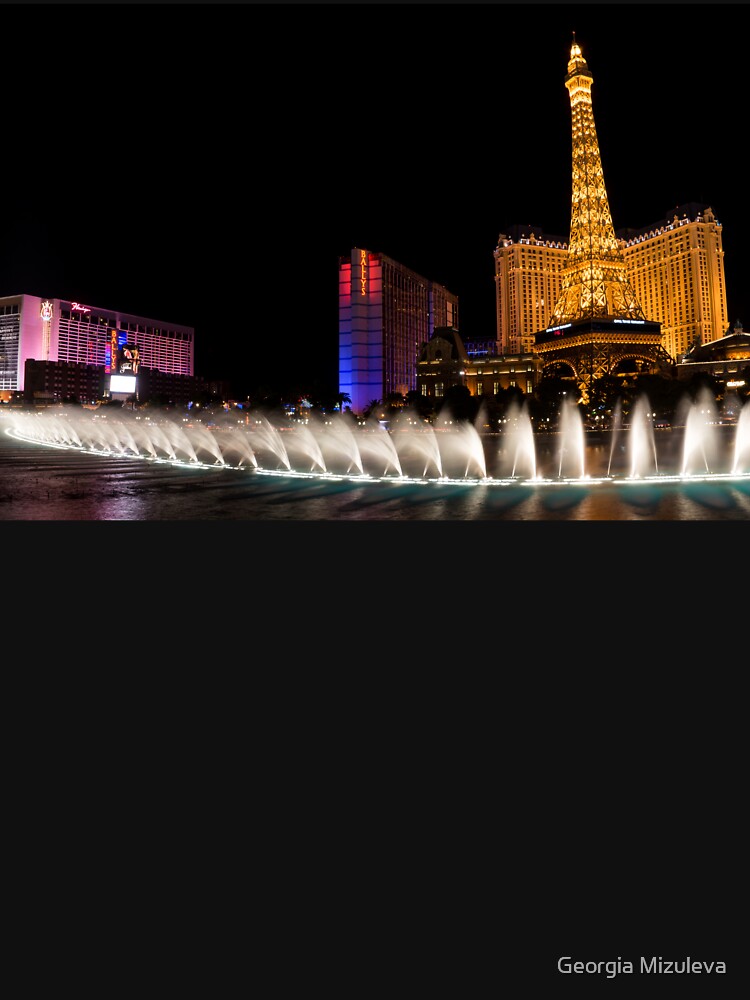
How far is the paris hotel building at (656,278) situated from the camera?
111m

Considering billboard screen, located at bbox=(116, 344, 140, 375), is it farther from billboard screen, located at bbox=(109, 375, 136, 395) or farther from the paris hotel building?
the paris hotel building

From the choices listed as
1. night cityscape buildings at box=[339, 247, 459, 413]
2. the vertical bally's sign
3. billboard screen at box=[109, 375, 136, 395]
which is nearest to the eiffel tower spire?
night cityscape buildings at box=[339, 247, 459, 413]

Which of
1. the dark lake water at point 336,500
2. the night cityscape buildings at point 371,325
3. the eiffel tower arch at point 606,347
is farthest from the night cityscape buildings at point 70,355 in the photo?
the dark lake water at point 336,500

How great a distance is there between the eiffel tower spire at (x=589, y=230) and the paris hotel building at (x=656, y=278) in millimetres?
29379

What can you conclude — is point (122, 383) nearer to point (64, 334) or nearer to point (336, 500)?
point (64, 334)

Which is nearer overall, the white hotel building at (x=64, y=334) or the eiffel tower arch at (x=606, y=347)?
the eiffel tower arch at (x=606, y=347)

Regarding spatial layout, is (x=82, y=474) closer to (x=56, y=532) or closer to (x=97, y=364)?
(x=56, y=532)

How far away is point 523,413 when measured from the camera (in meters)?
61.2

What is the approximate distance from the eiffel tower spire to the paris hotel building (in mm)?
29379

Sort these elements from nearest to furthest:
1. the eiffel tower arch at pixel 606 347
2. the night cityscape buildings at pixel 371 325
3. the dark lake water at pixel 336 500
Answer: the dark lake water at pixel 336 500, the eiffel tower arch at pixel 606 347, the night cityscape buildings at pixel 371 325

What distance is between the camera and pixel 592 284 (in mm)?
78250

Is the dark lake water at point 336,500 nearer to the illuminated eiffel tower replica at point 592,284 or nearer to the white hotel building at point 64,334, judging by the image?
the illuminated eiffel tower replica at point 592,284

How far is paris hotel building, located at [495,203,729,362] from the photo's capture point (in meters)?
111

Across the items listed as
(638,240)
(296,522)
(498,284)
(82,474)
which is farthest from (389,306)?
(296,522)
